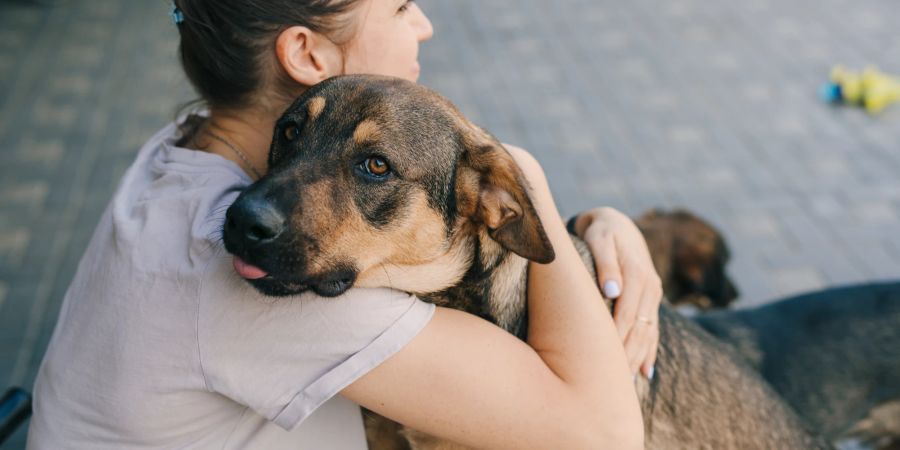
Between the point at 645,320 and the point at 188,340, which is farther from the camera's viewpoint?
the point at 645,320

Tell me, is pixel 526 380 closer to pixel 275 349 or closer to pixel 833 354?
pixel 275 349

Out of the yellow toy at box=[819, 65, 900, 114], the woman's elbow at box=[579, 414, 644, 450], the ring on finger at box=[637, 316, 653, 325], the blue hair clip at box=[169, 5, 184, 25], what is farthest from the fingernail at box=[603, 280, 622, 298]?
the yellow toy at box=[819, 65, 900, 114]

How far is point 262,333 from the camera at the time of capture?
6.73 ft

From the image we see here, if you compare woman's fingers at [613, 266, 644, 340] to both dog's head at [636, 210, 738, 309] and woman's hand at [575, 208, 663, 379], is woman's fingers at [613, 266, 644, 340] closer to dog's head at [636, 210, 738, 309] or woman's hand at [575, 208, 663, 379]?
woman's hand at [575, 208, 663, 379]

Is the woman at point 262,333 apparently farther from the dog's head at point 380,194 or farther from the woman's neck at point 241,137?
the dog's head at point 380,194

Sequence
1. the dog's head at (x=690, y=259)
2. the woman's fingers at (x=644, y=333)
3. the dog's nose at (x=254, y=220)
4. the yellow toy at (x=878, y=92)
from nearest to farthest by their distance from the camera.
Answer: the dog's nose at (x=254, y=220) < the woman's fingers at (x=644, y=333) < the dog's head at (x=690, y=259) < the yellow toy at (x=878, y=92)

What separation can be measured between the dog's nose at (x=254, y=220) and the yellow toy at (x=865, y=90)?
7075 millimetres

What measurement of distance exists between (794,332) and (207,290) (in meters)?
2.99

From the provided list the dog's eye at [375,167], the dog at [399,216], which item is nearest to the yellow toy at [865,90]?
the dog at [399,216]

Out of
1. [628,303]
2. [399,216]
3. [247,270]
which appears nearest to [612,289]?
[628,303]

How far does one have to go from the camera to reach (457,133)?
255 centimetres

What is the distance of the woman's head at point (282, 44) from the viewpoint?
2482mm

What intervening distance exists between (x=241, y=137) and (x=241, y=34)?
341mm

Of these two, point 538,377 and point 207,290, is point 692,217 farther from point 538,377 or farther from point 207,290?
point 207,290
